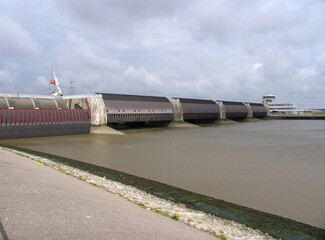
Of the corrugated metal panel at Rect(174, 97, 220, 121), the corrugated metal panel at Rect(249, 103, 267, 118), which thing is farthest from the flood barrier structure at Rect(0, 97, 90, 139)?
the corrugated metal panel at Rect(249, 103, 267, 118)

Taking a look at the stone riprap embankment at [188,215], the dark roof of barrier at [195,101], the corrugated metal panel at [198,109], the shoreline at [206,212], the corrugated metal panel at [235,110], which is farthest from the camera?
the corrugated metal panel at [235,110]

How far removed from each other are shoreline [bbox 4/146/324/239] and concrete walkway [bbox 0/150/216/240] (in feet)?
1.98

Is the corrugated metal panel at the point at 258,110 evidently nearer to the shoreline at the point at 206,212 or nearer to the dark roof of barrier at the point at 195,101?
the dark roof of barrier at the point at 195,101

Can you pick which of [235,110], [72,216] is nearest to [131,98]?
[235,110]

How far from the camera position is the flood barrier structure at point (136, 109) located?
48719 millimetres

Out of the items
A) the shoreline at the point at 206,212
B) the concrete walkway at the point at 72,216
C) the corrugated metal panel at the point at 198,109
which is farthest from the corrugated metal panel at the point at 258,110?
the concrete walkway at the point at 72,216

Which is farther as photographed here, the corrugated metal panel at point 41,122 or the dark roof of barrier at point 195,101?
the dark roof of barrier at point 195,101

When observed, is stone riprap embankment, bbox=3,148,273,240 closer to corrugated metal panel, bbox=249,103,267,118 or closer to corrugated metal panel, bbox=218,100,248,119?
corrugated metal panel, bbox=218,100,248,119

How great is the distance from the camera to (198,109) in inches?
2849

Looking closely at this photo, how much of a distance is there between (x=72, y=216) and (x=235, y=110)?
87.7m

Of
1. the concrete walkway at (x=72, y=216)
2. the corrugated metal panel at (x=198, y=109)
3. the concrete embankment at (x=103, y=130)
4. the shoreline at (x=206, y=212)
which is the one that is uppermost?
the corrugated metal panel at (x=198, y=109)

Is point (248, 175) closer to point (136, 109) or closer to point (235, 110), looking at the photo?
point (136, 109)

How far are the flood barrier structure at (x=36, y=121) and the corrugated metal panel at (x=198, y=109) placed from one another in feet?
96.6

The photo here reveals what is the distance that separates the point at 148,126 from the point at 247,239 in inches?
2171
